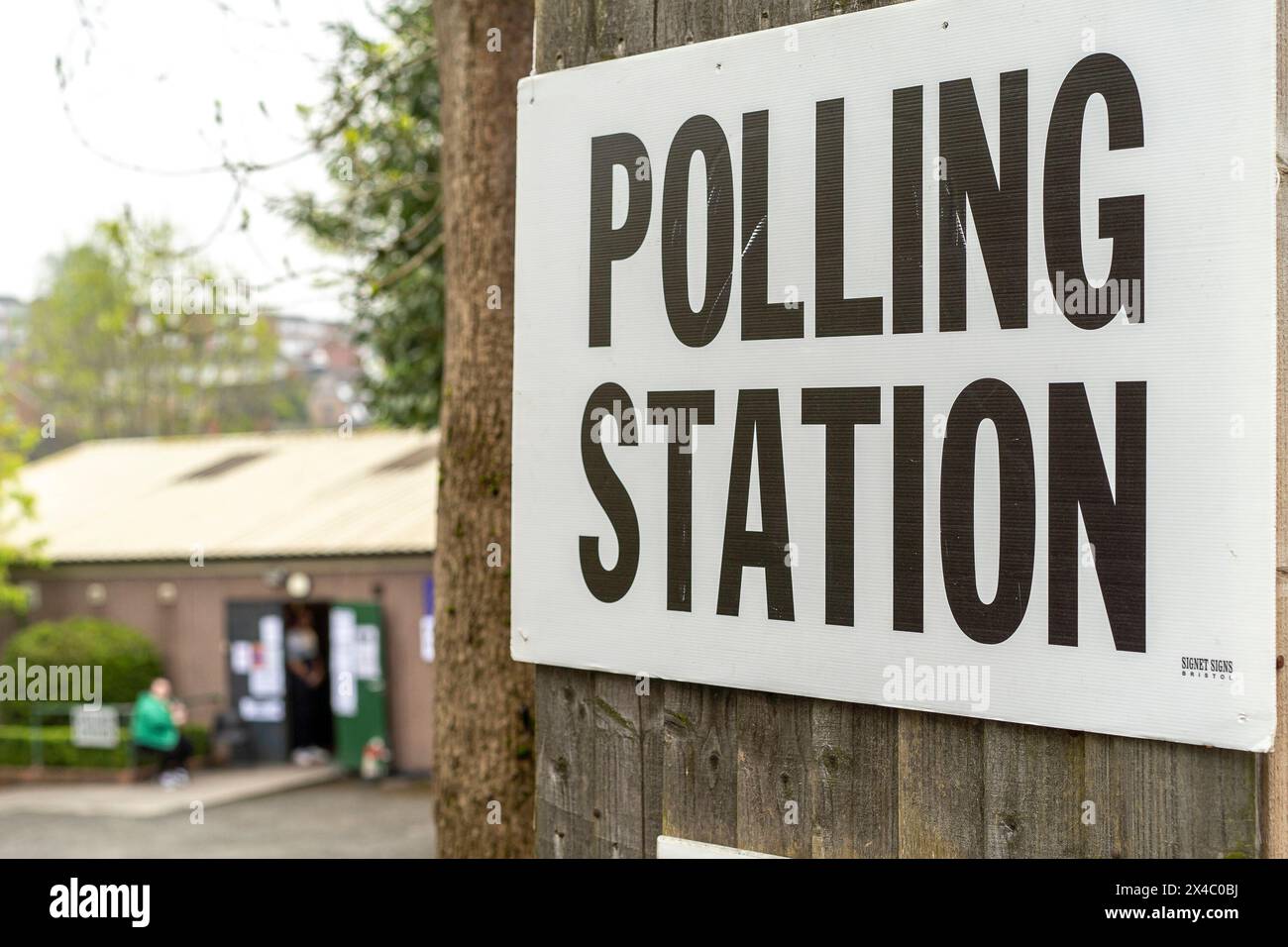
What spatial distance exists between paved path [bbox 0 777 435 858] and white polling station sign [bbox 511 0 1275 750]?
11859mm

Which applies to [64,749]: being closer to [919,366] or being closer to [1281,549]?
[919,366]

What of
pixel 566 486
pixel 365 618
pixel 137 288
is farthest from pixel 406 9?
pixel 137 288

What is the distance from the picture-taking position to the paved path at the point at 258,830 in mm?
14656

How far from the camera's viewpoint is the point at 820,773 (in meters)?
2.65

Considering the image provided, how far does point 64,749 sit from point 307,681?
13.3 ft

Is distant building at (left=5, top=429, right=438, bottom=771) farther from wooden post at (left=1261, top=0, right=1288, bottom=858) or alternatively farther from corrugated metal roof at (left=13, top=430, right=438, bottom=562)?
wooden post at (left=1261, top=0, right=1288, bottom=858)

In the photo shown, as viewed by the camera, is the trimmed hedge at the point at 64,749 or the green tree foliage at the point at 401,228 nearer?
the green tree foliage at the point at 401,228

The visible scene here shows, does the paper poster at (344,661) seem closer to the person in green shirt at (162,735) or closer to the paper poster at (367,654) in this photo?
the paper poster at (367,654)

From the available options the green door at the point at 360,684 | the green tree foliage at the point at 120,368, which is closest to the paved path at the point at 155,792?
the green door at the point at 360,684

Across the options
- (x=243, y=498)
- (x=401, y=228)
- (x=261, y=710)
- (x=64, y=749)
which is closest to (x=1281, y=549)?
(x=401, y=228)

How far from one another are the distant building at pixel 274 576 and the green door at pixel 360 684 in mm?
23

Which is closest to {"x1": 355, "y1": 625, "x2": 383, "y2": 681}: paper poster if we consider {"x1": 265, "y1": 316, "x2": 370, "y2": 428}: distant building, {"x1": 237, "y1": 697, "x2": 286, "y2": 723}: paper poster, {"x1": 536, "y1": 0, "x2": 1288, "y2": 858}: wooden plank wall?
{"x1": 237, "y1": 697, "x2": 286, "y2": 723}: paper poster

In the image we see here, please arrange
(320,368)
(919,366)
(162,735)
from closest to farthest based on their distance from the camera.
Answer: (919,366) < (162,735) < (320,368)

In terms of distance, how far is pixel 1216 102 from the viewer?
2.22 m
